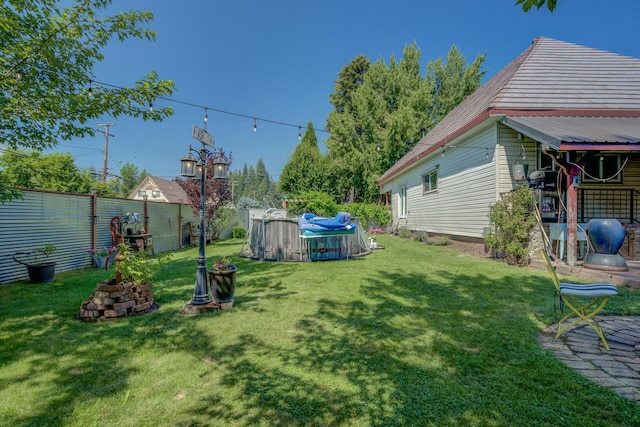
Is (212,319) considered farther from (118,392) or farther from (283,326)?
(118,392)

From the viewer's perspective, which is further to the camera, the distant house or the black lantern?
the distant house

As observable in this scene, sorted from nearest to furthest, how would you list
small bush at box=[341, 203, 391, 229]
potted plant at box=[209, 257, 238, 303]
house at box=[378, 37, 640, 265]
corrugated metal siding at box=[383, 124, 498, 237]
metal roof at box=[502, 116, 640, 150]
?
potted plant at box=[209, 257, 238, 303], metal roof at box=[502, 116, 640, 150], house at box=[378, 37, 640, 265], corrugated metal siding at box=[383, 124, 498, 237], small bush at box=[341, 203, 391, 229]

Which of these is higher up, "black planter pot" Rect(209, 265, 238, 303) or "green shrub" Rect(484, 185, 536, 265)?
"green shrub" Rect(484, 185, 536, 265)

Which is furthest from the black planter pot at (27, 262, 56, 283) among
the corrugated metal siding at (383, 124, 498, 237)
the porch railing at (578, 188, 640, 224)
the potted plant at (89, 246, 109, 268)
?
the porch railing at (578, 188, 640, 224)

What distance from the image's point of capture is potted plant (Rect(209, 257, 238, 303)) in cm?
412

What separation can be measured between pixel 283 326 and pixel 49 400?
83.6 inches

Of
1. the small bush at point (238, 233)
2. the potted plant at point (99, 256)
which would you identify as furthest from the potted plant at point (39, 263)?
the small bush at point (238, 233)

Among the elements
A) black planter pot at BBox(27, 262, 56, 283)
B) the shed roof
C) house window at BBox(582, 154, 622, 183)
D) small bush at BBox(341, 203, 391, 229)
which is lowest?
black planter pot at BBox(27, 262, 56, 283)

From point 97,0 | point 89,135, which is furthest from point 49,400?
point 97,0

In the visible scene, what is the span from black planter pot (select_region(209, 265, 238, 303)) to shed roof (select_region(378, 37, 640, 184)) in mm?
7644

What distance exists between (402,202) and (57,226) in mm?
15182

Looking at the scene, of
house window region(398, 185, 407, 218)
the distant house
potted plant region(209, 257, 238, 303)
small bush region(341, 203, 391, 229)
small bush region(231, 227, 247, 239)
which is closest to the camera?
potted plant region(209, 257, 238, 303)

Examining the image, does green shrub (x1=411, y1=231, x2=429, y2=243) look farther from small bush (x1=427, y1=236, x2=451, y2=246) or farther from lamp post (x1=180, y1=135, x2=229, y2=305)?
lamp post (x1=180, y1=135, x2=229, y2=305)

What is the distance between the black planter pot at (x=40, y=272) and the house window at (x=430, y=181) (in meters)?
12.6
